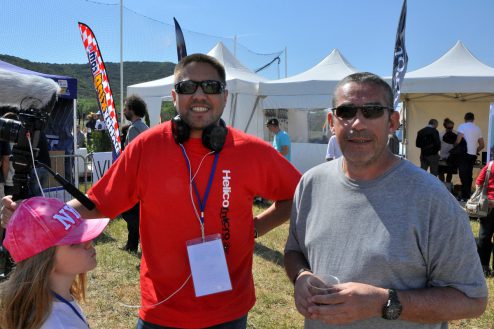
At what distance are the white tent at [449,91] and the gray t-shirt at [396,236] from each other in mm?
9951

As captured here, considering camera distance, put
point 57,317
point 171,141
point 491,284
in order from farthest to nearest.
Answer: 1. point 491,284
2. point 171,141
3. point 57,317

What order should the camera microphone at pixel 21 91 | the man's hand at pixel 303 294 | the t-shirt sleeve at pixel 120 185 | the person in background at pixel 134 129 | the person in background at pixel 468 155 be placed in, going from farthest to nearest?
the person in background at pixel 468 155, the person in background at pixel 134 129, the camera microphone at pixel 21 91, the t-shirt sleeve at pixel 120 185, the man's hand at pixel 303 294

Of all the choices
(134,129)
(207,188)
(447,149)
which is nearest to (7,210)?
(207,188)

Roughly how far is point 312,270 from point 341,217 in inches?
10.8

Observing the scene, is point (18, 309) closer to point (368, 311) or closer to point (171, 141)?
→ point (171, 141)

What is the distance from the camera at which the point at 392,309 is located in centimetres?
145

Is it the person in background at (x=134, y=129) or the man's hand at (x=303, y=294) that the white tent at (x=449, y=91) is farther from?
the man's hand at (x=303, y=294)

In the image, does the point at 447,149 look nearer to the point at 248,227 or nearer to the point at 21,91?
the point at 21,91

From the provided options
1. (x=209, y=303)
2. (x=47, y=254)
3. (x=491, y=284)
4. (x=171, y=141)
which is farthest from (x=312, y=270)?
(x=491, y=284)

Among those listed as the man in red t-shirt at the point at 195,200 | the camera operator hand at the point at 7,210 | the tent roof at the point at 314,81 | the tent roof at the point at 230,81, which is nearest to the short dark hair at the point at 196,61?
the man in red t-shirt at the point at 195,200

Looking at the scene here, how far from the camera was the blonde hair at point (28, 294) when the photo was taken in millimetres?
1583

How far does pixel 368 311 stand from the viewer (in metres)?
1.45

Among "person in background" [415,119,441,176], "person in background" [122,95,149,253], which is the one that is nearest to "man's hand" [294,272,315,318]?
"person in background" [122,95,149,253]

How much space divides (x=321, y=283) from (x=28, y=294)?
3.57ft
